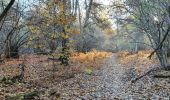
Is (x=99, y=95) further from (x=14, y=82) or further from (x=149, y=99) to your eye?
(x=14, y=82)

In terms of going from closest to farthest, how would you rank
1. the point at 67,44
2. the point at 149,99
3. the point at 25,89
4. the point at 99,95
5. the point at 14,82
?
the point at 149,99 → the point at 99,95 → the point at 25,89 → the point at 14,82 → the point at 67,44

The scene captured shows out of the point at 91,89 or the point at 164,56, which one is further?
the point at 164,56

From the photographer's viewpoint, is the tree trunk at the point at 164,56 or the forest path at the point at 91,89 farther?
the tree trunk at the point at 164,56

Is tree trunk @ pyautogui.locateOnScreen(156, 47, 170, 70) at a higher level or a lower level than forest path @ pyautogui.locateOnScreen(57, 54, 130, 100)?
higher

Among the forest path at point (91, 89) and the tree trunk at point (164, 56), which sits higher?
the tree trunk at point (164, 56)

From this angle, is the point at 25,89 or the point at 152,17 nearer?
the point at 25,89

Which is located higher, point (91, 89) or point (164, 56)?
point (164, 56)

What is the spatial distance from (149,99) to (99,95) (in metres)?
1.96

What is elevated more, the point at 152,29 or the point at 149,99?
the point at 152,29

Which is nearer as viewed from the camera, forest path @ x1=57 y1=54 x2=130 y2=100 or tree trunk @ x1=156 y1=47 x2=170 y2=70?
forest path @ x1=57 y1=54 x2=130 y2=100

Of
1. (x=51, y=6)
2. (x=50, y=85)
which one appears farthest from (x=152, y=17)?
(x=50, y=85)

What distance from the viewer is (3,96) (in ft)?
36.9

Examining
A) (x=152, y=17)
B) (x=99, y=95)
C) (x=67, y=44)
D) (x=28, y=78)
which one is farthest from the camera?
(x=67, y=44)

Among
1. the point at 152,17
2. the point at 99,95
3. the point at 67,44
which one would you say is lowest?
the point at 99,95
